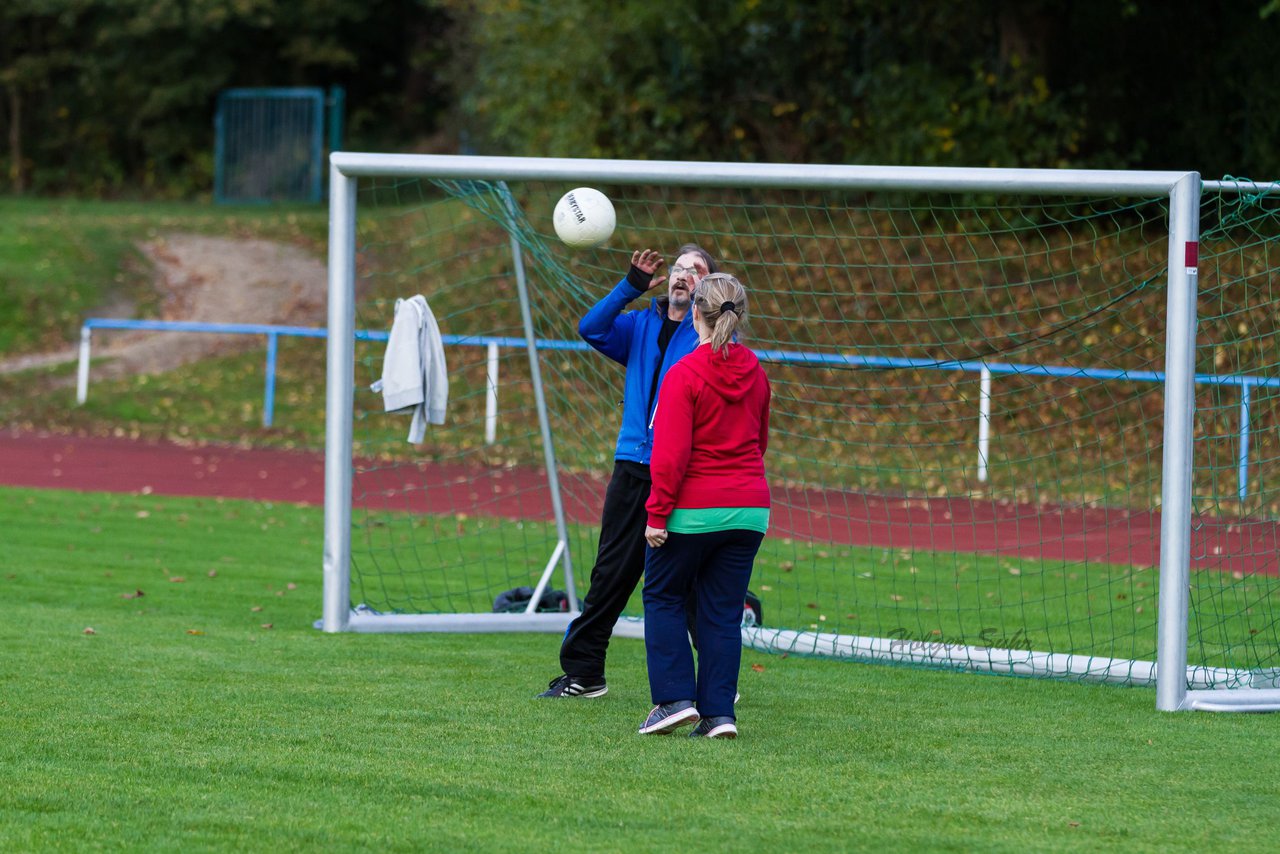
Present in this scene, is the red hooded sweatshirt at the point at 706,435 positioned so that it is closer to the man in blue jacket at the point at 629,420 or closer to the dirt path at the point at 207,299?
the man in blue jacket at the point at 629,420

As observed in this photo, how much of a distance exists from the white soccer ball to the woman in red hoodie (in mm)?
1190

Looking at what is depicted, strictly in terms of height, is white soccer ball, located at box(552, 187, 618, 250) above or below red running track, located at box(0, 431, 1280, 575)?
above

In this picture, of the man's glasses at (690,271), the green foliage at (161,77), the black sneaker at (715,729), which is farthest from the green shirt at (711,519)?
the green foliage at (161,77)

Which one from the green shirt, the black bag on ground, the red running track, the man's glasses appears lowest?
the black bag on ground

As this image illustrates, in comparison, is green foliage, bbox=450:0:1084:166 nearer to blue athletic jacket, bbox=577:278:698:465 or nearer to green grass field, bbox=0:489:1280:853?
green grass field, bbox=0:489:1280:853

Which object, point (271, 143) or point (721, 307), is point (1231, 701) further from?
point (271, 143)

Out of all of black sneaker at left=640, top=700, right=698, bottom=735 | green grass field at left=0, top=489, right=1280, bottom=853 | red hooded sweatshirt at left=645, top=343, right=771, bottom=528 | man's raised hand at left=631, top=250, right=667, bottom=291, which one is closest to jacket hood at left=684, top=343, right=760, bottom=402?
red hooded sweatshirt at left=645, top=343, right=771, bottom=528

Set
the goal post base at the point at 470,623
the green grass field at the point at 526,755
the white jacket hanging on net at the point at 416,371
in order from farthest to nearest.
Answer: the goal post base at the point at 470,623 → the white jacket hanging on net at the point at 416,371 → the green grass field at the point at 526,755

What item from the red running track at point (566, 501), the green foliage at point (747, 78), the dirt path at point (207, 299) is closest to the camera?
the red running track at point (566, 501)

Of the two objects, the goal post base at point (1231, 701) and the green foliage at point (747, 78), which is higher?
the green foliage at point (747, 78)

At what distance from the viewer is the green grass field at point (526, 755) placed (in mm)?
4203

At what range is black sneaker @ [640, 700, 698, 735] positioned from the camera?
540 centimetres

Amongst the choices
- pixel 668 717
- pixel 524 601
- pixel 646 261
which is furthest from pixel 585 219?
pixel 524 601

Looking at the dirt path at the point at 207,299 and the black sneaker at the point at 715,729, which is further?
→ the dirt path at the point at 207,299
